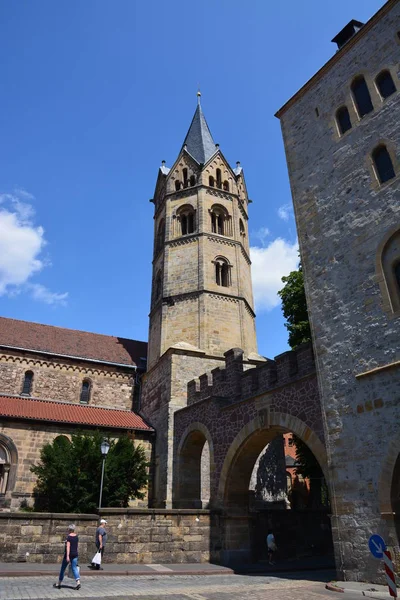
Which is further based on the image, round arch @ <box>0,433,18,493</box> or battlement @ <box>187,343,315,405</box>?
round arch @ <box>0,433,18,493</box>

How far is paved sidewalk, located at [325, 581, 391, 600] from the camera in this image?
842 cm

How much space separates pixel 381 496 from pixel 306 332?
13.1 meters

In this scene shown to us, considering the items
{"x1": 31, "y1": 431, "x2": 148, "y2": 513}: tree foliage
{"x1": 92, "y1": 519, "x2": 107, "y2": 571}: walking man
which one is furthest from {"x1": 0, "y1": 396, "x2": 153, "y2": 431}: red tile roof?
{"x1": 92, "y1": 519, "x2": 107, "y2": 571}: walking man

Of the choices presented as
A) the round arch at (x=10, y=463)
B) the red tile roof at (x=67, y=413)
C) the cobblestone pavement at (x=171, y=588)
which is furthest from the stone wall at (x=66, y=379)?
the cobblestone pavement at (x=171, y=588)

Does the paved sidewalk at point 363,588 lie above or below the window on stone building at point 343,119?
below

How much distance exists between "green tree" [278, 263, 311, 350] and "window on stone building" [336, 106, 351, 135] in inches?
355

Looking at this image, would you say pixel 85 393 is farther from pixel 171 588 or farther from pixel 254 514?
pixel 171 588

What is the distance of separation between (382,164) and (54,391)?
20724mm

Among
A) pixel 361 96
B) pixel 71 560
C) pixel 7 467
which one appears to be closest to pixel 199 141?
pixel 361 96

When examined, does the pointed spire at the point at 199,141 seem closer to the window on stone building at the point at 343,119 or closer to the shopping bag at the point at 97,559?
the window on stone building at the point at 343,119

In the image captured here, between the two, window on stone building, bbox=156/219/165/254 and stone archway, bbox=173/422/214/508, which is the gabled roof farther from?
stone archway, bbox=173/422/214/508

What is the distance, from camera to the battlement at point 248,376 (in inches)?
543

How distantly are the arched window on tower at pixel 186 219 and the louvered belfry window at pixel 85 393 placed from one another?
432 inches

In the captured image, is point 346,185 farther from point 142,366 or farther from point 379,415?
point 142,366
